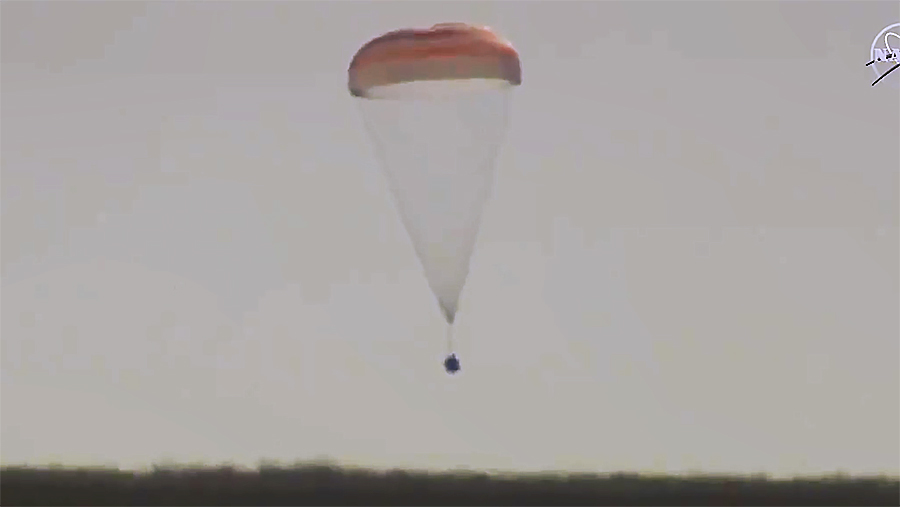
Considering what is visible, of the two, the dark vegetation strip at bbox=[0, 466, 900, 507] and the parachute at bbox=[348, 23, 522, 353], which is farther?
the dark vegetation strip at bbox=[0, 466, 900, 507]

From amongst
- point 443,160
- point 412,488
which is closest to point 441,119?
point 443,160

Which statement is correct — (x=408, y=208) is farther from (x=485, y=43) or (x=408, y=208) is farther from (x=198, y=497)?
(x=198, y=497)

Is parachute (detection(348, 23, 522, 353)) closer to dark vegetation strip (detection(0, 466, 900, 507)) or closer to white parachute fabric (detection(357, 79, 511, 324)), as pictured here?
white parachute fabric (detection(357, 79, 511, 324))

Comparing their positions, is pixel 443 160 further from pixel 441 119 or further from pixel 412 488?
pixel 412 488

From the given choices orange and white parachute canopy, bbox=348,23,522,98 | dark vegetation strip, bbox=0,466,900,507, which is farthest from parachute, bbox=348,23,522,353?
dark vegetation strip, bbox=0,466,900,507

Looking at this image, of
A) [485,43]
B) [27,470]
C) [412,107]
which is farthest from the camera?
[27,470]

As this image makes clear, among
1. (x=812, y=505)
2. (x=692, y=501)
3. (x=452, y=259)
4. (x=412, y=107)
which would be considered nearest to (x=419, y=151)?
(x=412, y=107)

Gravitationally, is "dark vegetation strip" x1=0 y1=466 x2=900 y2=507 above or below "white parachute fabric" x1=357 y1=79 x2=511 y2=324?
below
